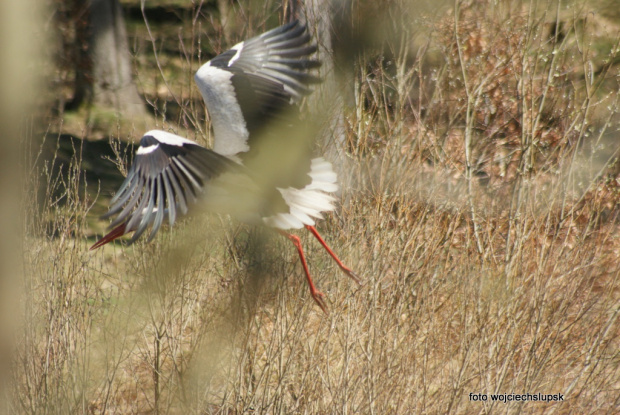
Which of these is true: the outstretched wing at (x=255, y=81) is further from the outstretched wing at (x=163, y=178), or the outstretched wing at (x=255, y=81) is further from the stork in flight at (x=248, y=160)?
the outstretched wing at (x=163, y=178)

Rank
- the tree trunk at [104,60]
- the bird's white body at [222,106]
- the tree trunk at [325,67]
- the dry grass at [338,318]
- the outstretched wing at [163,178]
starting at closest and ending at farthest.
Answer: the outstretched wing at [163,178] → the dry grass at [338,318] → the tree trunk at [325,67] → the bird's white body at [222,106] → the tree trunk at [104,60]

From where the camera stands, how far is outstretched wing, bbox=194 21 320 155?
14.4ft

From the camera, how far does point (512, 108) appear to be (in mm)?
7316

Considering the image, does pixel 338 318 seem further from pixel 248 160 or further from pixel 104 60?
pixel 104 60

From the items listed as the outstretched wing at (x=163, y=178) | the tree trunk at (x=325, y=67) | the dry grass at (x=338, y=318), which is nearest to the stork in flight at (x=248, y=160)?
the outstretched wing at (x=163, y=178)

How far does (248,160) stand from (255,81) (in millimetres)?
1240

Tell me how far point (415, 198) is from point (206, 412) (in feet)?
7.98

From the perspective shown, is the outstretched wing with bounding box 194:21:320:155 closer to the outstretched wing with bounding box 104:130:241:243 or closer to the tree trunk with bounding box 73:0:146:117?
the outstretched wing with bounding box 104:130:241:243

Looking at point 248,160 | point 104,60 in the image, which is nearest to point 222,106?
point 248,160

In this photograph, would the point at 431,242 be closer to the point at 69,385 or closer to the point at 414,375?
the point at 414,375

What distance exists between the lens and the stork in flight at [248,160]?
335cm

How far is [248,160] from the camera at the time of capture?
3.65 m

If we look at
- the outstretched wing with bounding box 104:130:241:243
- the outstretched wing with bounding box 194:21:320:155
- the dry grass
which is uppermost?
the outstretched wing with bounding box 194:21:320:155

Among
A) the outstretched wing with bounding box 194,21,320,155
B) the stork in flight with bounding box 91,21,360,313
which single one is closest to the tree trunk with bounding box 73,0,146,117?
the outstretched wing with bounding box 194,21,320,155
